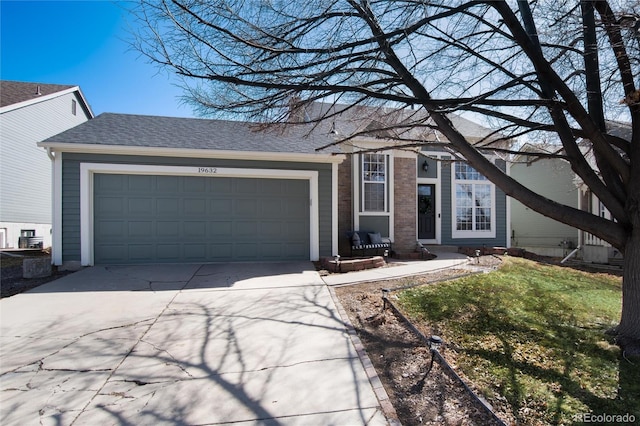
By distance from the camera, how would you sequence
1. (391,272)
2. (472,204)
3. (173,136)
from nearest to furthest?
1. (391,272)
2. (173,136)
3. (472,204)

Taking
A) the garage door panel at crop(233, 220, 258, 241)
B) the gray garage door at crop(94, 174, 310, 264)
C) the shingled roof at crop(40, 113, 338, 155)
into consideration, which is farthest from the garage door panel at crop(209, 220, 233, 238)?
the shingled roof at crop(40, 113, 338, 155)

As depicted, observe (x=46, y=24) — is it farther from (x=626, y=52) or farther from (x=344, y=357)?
(x=626, y=52)

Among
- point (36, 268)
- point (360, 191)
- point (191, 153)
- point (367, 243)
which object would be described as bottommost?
point (36, 268)

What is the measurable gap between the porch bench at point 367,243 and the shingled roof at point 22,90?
15163 millimetres

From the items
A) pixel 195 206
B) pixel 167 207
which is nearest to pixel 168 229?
pixel 167 207

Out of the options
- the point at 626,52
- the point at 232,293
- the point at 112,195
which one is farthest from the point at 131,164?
the point at 626,52

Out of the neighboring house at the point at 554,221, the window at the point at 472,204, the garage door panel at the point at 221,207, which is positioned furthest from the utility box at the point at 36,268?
the neighboring house at the point at 554,221

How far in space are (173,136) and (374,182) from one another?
662 centimetres

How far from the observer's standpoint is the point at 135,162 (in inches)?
338

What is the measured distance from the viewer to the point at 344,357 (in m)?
3.67

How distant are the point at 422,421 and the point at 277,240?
23.2 feet

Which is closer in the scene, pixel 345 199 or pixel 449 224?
pixel 345 199

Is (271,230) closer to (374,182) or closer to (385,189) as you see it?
(374,182)

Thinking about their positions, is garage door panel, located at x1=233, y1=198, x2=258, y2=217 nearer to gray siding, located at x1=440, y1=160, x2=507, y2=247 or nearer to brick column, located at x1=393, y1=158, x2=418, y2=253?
brick column, located at x1=393, y1=158, x2=418, y2=253
